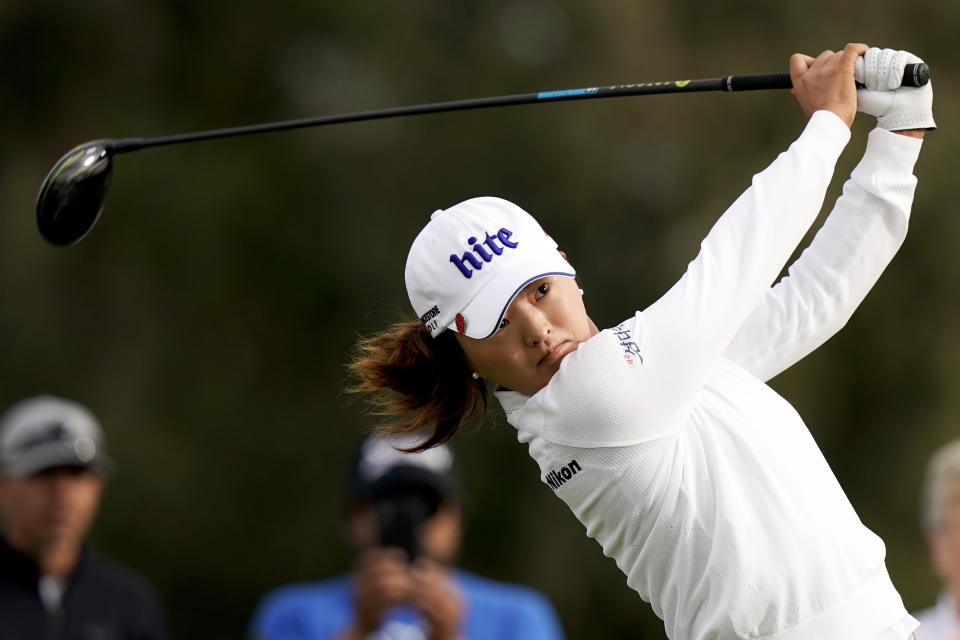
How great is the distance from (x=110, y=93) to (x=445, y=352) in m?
7.78

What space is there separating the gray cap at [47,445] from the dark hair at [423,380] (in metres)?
2.45

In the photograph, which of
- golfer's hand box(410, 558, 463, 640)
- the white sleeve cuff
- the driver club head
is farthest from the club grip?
golfer's hand box(410, 558, 463, 640)

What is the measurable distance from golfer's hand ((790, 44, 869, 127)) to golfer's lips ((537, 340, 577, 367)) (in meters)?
0.66

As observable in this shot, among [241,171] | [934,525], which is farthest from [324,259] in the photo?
[934,525]

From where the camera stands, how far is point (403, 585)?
4777 mm

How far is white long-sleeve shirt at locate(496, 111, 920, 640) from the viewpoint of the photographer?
9.00 ft

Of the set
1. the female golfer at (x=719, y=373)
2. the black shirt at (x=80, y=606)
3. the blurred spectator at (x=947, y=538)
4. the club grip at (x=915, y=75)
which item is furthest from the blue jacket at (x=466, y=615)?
the club grip at (x=915, y=75)

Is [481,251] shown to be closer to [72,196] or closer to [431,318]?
[431,318]

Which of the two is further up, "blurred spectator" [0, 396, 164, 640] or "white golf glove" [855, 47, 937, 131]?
"white golf glove" [855, 47, 937, 131]

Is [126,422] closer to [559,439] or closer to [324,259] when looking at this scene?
[324,259]

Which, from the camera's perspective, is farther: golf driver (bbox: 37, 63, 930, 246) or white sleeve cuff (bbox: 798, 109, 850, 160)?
golf driver (bbox: 37, 63, 930, 246)

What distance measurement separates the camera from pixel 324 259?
997cm

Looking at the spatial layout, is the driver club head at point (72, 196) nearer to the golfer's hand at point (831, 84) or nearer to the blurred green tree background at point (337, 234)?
the golfer's hand at point (831, 84)

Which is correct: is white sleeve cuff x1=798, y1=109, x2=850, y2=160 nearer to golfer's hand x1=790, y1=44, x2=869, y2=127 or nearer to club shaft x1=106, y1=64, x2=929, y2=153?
golfer's hand x1=790, y1=44, x2=869, y2=127
